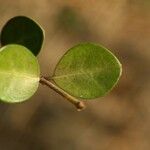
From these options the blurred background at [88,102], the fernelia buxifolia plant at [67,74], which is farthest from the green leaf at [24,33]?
the blurred background at [88,102]

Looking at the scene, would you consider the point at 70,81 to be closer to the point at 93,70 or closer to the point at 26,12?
the point at 93,70

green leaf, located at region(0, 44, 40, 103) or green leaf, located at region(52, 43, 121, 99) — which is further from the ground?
green leaf, located at region(52, 43, 121, 99)

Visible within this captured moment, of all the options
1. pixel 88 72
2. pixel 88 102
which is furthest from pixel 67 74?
pixel 88 102

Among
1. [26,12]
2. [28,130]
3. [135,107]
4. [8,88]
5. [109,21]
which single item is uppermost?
[109,21]

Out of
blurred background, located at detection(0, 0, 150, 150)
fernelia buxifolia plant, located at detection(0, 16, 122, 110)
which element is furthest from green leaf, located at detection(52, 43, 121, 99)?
blurred background, located at detection(0, 0, 150, 150)

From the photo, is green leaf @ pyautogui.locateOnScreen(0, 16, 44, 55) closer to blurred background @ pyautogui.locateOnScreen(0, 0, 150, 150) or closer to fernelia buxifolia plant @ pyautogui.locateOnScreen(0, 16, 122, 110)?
fernelia buxifolia plant @ pyautogui.locateOnScreen(0, 16, 122, 110)

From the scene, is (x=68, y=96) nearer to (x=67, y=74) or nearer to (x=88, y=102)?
(x=67, y=74)

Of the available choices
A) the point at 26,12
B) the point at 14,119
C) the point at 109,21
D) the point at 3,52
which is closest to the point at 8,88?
the point at 3,52

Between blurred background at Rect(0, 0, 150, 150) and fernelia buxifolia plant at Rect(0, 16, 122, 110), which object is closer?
fernelia buxifolia plant at Rect(0, 16, 122, 110)
